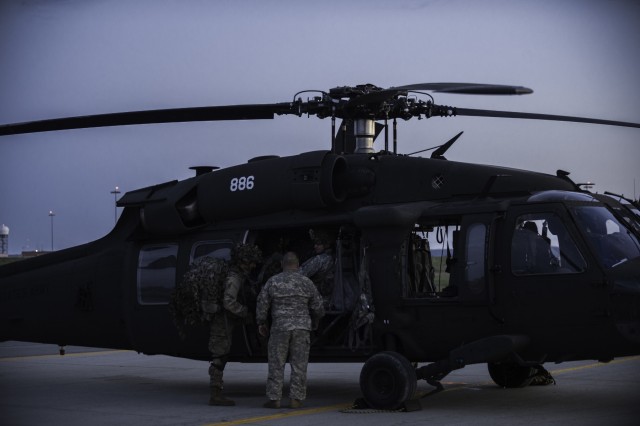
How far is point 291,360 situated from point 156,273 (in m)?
3.06

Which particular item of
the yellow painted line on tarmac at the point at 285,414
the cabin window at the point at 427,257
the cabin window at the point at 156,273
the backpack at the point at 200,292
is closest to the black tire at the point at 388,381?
the yellow painted line on tarmac at the point at 285,414

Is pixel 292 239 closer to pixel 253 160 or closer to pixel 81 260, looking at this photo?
pixel 253 160

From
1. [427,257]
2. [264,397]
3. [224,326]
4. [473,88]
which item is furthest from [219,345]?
[473,88]

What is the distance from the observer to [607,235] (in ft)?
36.0

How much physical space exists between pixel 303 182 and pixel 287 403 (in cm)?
281

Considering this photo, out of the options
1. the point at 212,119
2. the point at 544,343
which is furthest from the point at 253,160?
the point at 544,343

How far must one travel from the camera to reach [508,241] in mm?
10992

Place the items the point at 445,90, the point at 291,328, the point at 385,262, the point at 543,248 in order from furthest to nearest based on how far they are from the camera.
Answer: the point at 385,262 < the point at 291,328 < the point at 543,248 < the point at 445,90

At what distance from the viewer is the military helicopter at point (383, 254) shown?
35.0 ft

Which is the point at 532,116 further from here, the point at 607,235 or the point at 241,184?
the point at 241,184

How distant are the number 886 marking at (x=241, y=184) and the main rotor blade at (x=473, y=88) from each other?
2.83m

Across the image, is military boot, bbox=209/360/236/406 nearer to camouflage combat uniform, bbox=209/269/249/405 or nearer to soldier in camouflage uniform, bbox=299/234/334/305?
camouflage combat uniform, bbox=209/269/249/405

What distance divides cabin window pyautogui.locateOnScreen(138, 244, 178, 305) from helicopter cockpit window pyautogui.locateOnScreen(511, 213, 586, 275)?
495 centimetres

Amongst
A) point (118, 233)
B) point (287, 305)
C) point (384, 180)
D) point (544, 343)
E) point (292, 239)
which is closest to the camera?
point (544, 343)
